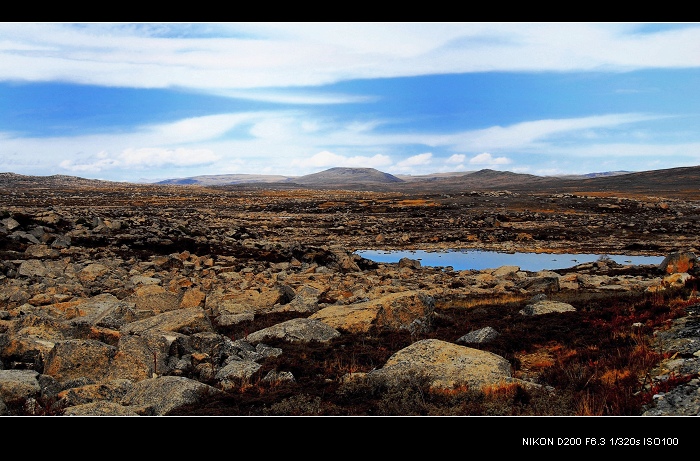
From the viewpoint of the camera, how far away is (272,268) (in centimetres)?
2675

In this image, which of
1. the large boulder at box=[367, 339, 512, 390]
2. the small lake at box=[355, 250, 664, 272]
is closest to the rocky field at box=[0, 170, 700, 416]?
the large boulder at box=[367, 339, 512, 390]

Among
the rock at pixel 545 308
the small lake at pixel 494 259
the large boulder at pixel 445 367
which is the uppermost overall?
the large boulder at pixel 445 367

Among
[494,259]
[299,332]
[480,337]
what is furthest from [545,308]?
[494,259]

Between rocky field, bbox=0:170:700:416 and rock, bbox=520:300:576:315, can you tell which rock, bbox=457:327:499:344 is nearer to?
rocky field, bbox=0:170:700:416

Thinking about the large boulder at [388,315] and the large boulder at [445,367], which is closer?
the large boulder at [445,367]

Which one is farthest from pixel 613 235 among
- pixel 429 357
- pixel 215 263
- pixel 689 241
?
pixel 429 357

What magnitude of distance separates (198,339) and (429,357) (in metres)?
5.15

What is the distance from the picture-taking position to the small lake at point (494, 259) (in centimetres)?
3300

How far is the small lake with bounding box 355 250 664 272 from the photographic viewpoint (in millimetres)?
33000

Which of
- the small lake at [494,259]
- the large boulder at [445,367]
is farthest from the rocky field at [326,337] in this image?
the small lake at [494,259]

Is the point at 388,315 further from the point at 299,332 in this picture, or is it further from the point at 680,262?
the point at 680,262

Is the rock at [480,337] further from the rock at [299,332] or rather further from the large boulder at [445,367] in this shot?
the rock at [299,332]
